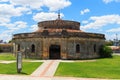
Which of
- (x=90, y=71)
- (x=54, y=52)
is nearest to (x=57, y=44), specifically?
(x=54, y=52)

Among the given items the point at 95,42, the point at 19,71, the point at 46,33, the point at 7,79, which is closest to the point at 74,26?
the point at 95,42

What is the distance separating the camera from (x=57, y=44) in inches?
1371

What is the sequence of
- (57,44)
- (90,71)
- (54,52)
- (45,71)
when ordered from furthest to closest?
(54,52), (57,44), (90,71), (45,71)

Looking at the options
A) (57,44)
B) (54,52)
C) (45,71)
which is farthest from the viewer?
(54,52)

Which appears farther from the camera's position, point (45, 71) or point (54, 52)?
point (54, 52)

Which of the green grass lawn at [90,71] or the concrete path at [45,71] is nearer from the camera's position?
the green grass lawn at [90,71]

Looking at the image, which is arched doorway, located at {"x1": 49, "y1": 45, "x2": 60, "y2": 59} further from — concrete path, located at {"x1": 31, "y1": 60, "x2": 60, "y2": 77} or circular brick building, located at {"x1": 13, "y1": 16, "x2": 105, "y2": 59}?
concrete path, located at {"x1": 31, "y1": 60, "x2": 60, "y2": 77}

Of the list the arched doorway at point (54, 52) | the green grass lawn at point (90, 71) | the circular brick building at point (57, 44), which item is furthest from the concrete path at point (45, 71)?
the arched doorway at point (54, 52)

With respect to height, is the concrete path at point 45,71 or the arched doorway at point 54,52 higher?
the arched doorway at point 54,52

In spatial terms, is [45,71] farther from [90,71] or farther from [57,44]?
[57,44]

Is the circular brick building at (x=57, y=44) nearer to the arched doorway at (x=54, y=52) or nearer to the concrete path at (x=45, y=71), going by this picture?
the arched doorway at (x=54, y=52)

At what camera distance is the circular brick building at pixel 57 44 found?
34625mm

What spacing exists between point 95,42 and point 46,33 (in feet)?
26.0

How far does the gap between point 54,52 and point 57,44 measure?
1.36 meters
